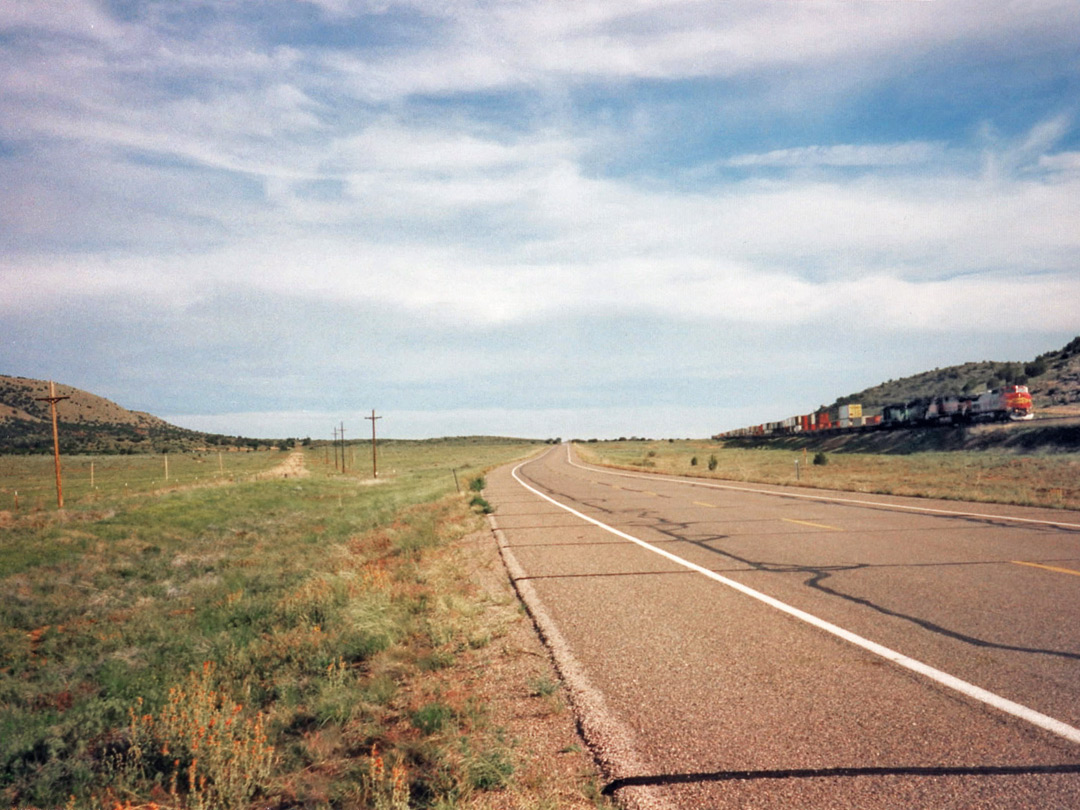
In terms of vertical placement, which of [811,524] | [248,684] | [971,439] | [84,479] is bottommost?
[84,479]

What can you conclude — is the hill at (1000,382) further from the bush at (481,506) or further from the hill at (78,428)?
the hill at (78,428)

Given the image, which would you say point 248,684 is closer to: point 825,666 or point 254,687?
point 254,687

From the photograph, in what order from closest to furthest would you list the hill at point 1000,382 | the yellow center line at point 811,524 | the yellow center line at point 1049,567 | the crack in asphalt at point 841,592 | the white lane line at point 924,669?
the white lane line at point 924,669 → the crack in asphalt at point 841,592 → the yellow center line at point 1049,567 → the yellow center line at point 811,524 → the hill at point 1000,382

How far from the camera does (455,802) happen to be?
3689 mm

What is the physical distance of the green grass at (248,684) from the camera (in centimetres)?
430

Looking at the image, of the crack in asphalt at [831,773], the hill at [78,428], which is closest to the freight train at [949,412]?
the crack in asphalt at [831,773]

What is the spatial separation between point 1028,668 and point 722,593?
359 cm

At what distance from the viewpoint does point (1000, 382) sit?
88.6 metres

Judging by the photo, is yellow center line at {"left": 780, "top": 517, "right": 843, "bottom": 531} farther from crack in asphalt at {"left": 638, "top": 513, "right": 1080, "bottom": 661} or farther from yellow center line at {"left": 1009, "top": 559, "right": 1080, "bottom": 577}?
yellow center line at {"left": 1009, "top": 559, "right": 1080, "bottom": 577}

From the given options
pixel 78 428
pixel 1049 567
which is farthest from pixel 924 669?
pixel 78 428

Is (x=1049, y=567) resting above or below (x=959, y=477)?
above

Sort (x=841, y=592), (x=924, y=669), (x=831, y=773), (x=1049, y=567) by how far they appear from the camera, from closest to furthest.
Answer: (x=831, y=773)
(x=924, y=669)
(x=841, y=592)
(x=1049, y=567)

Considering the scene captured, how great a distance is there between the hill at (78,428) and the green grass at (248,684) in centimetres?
11568

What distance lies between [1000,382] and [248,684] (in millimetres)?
103610
